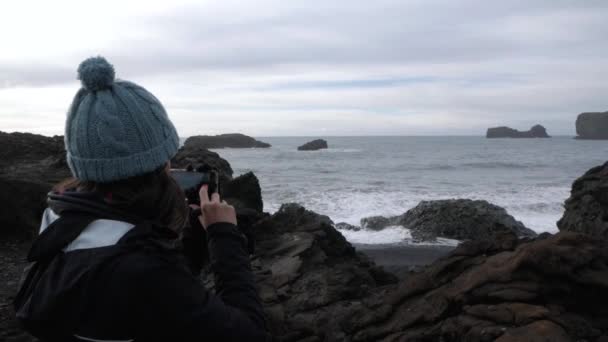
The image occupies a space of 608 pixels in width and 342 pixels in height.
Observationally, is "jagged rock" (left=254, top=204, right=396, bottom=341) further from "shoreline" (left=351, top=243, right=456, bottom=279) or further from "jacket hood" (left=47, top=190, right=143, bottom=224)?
"jacket hood" (left=47, top=190, right=143, bottom=224)

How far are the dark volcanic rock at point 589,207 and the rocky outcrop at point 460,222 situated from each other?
126 inches

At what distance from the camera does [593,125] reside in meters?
128

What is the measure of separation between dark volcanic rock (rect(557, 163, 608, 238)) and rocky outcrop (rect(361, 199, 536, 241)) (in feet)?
10.5

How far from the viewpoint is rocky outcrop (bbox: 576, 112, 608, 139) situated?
127438 millimetres

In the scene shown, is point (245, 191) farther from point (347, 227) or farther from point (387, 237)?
point (347, 227)

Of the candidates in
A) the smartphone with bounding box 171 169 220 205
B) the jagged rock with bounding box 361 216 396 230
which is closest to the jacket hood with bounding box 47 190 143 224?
the smartphone with bounding box 171 169 220 205

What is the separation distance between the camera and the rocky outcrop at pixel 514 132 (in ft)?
500

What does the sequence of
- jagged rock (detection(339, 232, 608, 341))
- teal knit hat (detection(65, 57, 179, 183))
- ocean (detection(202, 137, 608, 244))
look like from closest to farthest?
teal knit hat (detection(65, 57, 179, 183)) < jagged rock (detection(339, 232, 608, 341)) < ocean (detection(202, 137, 608, 244))

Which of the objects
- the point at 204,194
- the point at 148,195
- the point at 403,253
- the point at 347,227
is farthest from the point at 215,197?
the point at 347,227

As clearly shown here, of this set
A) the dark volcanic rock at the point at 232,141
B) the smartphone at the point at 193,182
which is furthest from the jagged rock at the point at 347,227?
the dark volcanic rock at the point at 232,141

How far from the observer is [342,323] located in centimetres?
512

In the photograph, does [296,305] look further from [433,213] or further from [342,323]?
[433,213]

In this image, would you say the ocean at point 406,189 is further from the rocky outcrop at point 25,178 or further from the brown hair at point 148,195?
the brown hair at point 148,195

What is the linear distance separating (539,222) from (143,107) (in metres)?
18.4
